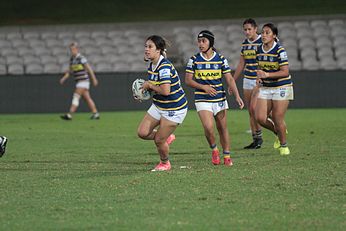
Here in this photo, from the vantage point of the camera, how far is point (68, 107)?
95.2ft

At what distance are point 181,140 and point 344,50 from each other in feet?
44.8

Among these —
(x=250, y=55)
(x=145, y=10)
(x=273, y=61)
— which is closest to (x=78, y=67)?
(x=250, y=55)

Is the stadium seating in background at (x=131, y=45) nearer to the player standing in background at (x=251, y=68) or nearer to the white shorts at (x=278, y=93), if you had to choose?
the player standing in background at (x=251, y=68)

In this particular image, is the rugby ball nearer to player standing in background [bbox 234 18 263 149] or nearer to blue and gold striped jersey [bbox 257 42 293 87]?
blue and gold striped jersey [bbox 257 42 293 87]

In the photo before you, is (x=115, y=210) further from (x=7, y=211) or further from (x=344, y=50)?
A: (x=344, y=50)

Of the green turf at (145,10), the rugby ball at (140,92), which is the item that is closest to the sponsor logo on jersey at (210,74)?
the rugby ball at (140,92)

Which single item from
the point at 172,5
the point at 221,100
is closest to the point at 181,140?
the point at 221,100

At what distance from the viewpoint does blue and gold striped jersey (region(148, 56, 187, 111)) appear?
11.9 meters

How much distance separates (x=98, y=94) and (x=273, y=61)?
15126 millimetres

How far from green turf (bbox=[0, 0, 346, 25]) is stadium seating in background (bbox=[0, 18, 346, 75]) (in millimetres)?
4193

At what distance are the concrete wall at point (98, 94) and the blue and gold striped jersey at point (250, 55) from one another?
12.1m

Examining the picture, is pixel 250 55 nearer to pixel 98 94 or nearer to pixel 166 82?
pixel 166 82

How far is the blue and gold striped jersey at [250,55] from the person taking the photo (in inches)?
611

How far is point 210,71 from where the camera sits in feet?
42.2
